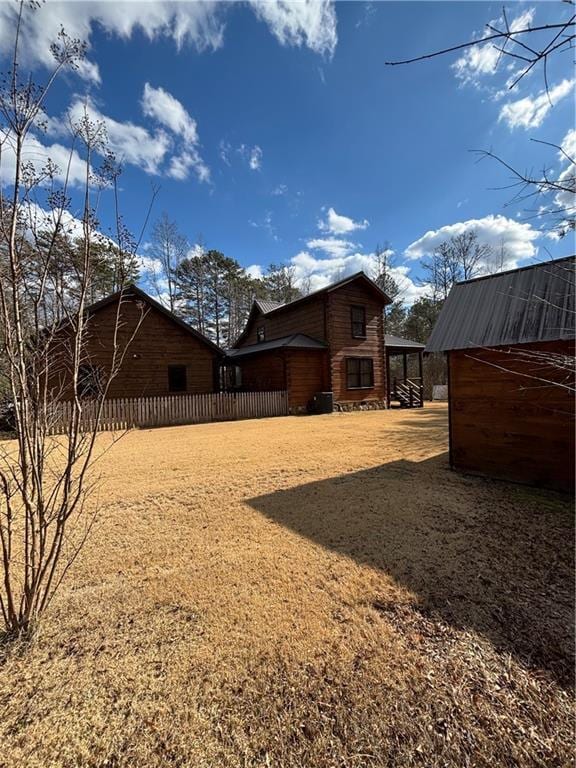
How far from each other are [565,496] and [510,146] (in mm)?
4733

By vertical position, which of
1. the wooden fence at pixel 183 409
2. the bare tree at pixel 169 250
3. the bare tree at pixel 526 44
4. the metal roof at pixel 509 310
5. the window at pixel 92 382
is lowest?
the wooden fence at pixel 183 409

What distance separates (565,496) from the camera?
180 inches

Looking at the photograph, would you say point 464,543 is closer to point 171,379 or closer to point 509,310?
point 509,310

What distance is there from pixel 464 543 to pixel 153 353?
14.8 m

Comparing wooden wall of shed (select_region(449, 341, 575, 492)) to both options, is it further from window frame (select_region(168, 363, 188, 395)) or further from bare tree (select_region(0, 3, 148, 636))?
window frame (select_region(168, 363, 188, 395))

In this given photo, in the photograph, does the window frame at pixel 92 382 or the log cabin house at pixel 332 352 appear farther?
the log cabin house at pixel 332 352

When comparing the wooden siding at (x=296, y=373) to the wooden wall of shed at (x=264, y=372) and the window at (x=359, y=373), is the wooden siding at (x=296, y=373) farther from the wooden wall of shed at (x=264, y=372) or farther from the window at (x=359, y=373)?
the window at (x=359, y=373)

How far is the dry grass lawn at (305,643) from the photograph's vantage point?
1.46 metres

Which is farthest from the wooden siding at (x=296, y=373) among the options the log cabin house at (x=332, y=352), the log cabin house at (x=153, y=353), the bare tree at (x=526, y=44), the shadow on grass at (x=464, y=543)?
the bare tree at (x=526, y=44)

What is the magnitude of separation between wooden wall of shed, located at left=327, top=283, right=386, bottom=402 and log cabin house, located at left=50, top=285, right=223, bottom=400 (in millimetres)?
6394

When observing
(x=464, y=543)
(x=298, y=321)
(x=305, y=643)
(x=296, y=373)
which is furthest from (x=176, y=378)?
(x=305, y=643)

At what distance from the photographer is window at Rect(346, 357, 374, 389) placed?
57.9 ft

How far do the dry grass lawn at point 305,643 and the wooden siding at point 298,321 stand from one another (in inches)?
556

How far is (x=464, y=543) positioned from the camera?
333cm
